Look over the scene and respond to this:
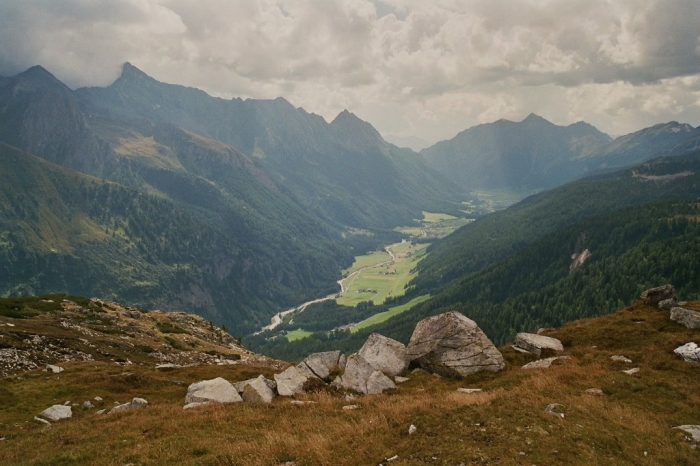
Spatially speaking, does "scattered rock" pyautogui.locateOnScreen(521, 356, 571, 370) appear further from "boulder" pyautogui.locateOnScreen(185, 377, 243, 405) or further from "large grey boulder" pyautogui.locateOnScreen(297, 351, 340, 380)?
"boulder" pyautogui.locateOnScreen(185, 377, 243, 405)

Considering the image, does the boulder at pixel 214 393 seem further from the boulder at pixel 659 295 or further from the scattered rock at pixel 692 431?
the boulder at pixel 659 295

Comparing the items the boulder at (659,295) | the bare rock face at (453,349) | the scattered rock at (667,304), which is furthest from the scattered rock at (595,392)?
the boulder at (659,295)

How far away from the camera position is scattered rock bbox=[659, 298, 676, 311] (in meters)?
48.8

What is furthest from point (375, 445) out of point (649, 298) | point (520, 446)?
point (649, 298)

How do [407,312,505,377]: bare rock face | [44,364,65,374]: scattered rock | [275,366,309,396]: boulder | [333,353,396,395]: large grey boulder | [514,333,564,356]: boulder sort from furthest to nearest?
[44,364,65,374]: scattered rock
[514,333,564,356]: boulder
[407,312,505,377]: bare rock face
[333,353,396,395]: large grey boulder
[275,366,309,396]: boulder

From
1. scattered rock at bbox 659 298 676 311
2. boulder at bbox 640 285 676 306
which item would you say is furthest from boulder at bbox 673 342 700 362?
boulder at bbox 640 285 676 306

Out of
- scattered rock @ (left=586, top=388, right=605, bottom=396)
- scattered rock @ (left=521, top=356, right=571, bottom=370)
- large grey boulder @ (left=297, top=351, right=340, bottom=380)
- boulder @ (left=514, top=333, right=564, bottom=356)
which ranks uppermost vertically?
scattered rock @ (left=586, top=388, right=605, bottom=396)

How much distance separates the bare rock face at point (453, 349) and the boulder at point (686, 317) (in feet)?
71.0

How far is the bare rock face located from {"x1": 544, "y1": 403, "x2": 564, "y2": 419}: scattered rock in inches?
488

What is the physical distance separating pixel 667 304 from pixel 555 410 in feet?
120

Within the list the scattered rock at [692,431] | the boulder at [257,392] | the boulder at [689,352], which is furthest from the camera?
the boulder at [689,352]

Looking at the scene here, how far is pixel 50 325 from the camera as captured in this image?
6438 centimetres

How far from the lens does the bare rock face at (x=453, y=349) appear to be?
3753 centimetres

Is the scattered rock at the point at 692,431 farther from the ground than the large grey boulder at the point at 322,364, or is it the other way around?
the scattered rock at the point at 692,431
